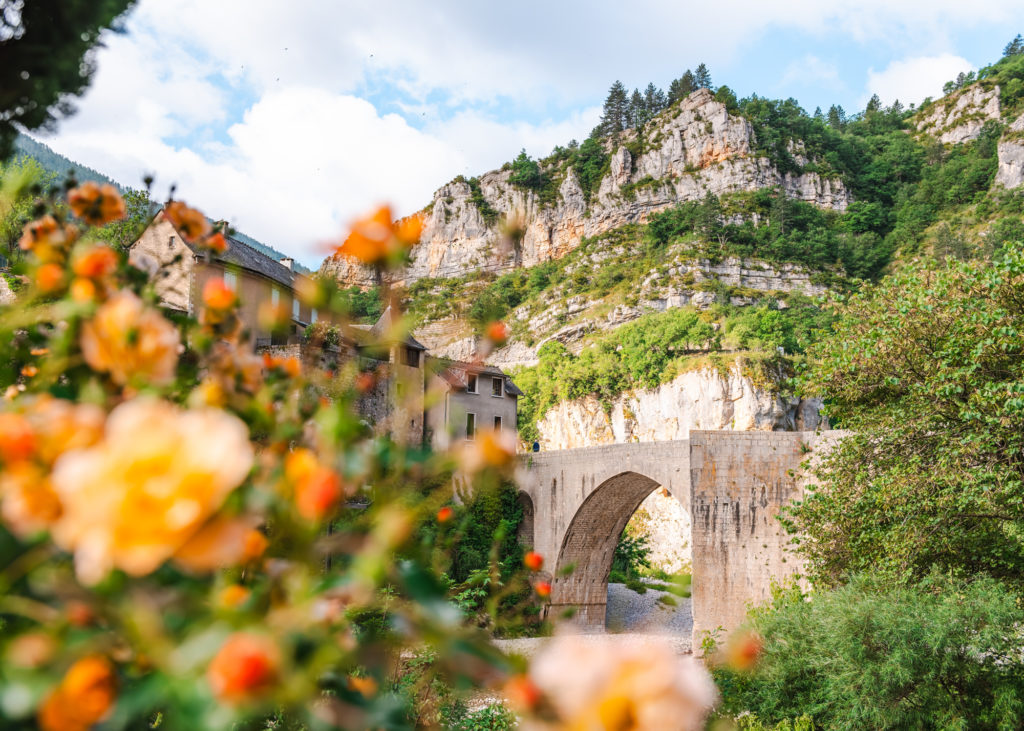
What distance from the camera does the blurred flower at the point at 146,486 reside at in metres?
0.66

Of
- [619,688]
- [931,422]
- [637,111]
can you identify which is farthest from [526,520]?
[637,111]

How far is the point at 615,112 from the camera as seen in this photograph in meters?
72.3

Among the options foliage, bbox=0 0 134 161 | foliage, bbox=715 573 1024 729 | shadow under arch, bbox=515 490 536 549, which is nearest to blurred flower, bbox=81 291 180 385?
foliage, bbox=0 0 134 161

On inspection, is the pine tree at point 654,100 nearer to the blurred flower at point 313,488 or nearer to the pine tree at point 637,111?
the pine tree at point 637,111

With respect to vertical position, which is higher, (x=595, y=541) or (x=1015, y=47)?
(x=1015, y=47)

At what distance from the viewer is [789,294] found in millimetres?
44250

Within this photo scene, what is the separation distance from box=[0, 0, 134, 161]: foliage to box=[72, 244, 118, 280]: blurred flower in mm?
1429

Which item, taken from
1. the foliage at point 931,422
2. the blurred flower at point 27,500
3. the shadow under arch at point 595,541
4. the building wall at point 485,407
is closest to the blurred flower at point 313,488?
the blurred flower at point 27,500

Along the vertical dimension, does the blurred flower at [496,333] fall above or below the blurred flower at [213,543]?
above

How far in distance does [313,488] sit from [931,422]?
10.2 meters

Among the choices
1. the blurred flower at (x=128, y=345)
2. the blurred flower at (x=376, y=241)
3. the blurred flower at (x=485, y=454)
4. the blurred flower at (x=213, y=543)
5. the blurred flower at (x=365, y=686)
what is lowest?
the blurred flower at (x=365, y=686)

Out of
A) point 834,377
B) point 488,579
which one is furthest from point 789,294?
point 488,579

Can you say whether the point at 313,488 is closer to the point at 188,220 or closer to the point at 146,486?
the point at 146,486

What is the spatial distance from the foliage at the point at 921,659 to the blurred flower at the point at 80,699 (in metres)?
9.46
